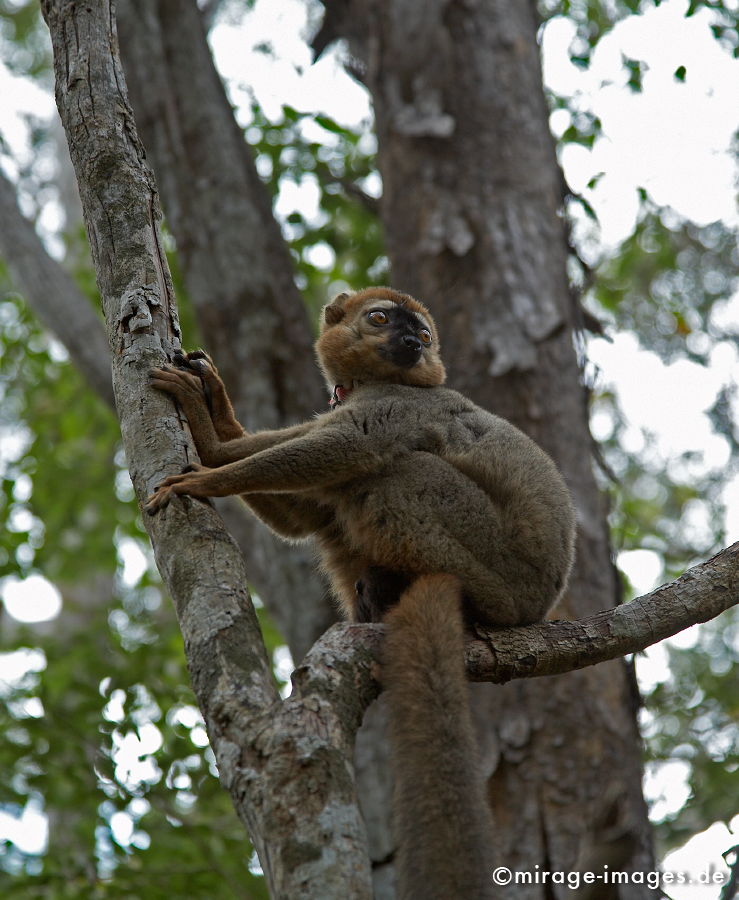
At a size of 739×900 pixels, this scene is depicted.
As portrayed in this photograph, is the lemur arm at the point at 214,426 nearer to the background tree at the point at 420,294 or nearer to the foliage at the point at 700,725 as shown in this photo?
the background tree at the point at 420,294

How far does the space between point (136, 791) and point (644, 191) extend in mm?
6072

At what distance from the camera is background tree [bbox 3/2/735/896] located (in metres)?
5.96

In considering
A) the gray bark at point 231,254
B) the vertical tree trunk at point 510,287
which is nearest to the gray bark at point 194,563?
the vertical tree trunk at point 510,287

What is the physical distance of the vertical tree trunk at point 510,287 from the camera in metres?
5.79

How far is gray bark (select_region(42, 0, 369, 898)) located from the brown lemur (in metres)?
0.16

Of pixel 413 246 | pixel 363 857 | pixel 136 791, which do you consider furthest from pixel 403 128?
pixel 363 857

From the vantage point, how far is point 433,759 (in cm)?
346

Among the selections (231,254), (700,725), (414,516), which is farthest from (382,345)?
(700,725)

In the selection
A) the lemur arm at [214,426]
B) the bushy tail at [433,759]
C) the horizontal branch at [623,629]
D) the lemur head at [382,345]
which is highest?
the lemur head at [382,345]

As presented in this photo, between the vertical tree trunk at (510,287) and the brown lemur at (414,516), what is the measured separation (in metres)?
1.42

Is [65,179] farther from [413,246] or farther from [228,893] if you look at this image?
[228,893]

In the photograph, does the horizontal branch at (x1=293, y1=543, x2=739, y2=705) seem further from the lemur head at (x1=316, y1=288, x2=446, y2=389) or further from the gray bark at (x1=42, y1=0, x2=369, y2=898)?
the lemur head at (x1=316, y1=288, x2=446, y2=389)

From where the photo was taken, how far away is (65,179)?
61.6ft

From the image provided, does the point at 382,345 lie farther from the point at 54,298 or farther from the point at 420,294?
the point at 54,298
